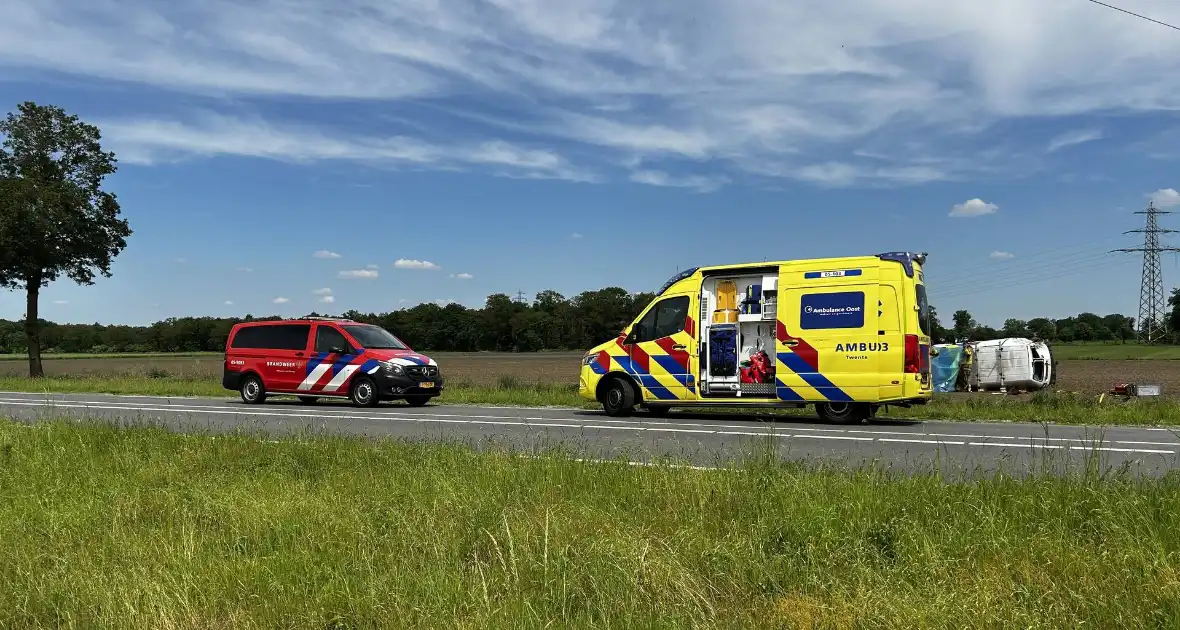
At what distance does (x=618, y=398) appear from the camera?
15523 mm

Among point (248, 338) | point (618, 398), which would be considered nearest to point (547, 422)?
point (618, 398)

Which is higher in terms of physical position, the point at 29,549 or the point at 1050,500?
the point at 1050,500

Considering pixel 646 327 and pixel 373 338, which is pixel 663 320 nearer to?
pixel 646 327

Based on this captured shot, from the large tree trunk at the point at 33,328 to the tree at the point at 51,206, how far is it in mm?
53

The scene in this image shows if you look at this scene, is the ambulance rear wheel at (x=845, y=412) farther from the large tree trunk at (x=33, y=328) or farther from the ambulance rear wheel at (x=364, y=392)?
the large tree trunk at (x=33, y=328)

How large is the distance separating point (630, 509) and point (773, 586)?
5.07 feet

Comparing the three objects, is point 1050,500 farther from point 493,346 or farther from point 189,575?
point 493,346

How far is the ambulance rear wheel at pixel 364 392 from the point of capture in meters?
18.2

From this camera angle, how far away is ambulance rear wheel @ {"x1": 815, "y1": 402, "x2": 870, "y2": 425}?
13.7 meters

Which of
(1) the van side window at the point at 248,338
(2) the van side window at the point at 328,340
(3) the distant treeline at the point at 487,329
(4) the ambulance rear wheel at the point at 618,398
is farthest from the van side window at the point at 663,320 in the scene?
(3) the distant treeline at the point at 487,329

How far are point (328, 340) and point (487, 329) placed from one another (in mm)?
81713

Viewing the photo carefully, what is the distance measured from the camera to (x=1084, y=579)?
3963 mm

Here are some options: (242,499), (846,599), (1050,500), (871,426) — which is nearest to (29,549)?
(242,499)

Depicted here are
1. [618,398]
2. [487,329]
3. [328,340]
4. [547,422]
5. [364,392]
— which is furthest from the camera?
[487,329]
